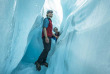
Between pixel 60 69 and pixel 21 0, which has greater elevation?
pixel 21 0

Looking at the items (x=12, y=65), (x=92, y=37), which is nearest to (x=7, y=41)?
(x=12, y=65)

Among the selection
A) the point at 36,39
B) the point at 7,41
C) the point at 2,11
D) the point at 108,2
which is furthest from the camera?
the point at 36,39

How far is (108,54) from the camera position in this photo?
71cm

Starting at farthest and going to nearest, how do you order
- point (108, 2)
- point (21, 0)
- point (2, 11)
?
point (21, 0)
point (2, 11)
point (108, 2)

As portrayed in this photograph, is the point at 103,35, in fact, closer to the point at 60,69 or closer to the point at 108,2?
the point at 108,2

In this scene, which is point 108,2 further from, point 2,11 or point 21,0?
point 21,0

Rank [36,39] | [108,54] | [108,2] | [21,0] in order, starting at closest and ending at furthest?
[108,54]
[108,2]
[21,0]
[36,39]

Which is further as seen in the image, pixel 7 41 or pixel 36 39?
pixel 36 39

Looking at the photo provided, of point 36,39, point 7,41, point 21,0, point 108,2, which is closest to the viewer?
point 108,2

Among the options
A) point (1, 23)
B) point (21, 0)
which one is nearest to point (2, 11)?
point (1, 23)

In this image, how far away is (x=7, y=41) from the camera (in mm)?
1268

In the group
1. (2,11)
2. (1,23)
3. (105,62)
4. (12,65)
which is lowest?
(12,65)

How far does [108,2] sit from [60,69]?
3.46 ft

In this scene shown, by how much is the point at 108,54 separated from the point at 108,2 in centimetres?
39
